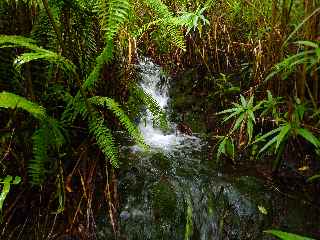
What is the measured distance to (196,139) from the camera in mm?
3338

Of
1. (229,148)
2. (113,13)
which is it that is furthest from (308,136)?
(113,13)

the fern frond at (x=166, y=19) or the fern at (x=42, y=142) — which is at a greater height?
the fern frond at (x=166, y=19)

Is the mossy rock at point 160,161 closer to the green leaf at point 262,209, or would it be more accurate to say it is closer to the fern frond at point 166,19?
the green leaf at point 262,209

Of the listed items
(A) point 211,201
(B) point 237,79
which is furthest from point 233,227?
(B) point 237,79

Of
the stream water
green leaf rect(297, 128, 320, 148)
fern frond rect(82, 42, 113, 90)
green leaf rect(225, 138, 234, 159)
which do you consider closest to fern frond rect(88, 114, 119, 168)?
fern frond rect(82, 42, 113, 90)

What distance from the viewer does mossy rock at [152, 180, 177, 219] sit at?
2.46m

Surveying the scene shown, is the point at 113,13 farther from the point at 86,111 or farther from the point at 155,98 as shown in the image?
the point at 155,98

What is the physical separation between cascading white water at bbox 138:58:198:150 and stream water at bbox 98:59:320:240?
44cm

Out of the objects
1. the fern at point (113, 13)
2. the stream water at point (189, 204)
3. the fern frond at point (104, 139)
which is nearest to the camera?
the fern at point (113, 13)

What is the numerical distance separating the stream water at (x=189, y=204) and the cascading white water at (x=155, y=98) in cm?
44

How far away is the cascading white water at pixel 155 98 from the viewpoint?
132 inches

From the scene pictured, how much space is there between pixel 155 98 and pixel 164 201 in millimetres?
1585

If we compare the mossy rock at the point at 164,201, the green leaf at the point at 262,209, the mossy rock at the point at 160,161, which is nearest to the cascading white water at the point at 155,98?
the mossy rock at the point at 160,161

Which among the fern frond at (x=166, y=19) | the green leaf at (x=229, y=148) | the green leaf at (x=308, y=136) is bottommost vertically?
the green leaf at (x=229, y=148)
